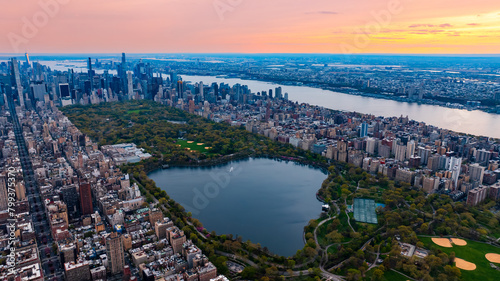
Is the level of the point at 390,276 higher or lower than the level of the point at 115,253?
lower

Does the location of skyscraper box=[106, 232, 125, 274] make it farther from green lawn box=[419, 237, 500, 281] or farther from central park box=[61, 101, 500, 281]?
green lawn box=[419, 237, 500, 281]

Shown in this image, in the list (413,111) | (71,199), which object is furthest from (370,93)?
(71,199)

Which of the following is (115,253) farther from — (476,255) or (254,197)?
(476,255)

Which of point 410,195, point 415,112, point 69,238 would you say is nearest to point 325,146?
point 410,195

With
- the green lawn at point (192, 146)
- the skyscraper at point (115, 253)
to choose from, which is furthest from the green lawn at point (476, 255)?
the green lawn at point (192, 146)

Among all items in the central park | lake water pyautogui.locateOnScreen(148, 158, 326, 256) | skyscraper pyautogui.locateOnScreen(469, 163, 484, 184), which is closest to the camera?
the central park

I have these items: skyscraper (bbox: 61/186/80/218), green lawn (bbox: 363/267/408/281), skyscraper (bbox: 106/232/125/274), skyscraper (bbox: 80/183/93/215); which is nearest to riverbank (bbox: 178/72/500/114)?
green lawn (bbox: 363/267/408/281)
